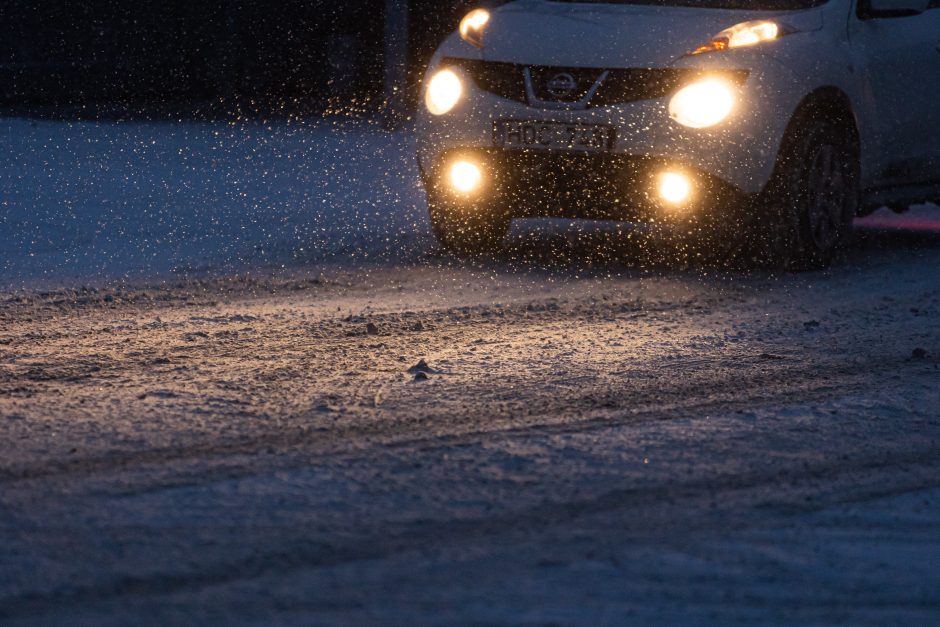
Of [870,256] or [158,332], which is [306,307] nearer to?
[158,332]

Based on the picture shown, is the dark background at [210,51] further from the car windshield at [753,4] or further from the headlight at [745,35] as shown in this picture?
the headlight at [745,35]

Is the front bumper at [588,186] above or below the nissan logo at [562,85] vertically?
below

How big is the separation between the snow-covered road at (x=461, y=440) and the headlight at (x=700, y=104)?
29.4 inches

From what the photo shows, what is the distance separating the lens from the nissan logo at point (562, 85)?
7.53 m

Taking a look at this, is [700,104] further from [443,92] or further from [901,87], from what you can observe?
[901,87]

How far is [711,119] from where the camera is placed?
7426 millimetres

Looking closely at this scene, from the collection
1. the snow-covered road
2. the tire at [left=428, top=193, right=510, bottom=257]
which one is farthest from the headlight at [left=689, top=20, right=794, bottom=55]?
the tire at [left=428, top=193, right=510, bottom=257]

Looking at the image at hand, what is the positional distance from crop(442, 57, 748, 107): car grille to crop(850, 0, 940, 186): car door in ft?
3.42

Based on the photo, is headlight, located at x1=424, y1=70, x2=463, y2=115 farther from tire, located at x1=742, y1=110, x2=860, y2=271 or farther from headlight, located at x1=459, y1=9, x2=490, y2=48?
tire, located at x1=742, y1=110, x2=860, y2=271

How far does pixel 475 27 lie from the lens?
8078 mm

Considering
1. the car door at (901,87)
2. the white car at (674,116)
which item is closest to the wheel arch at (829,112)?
the white car at (674,116)

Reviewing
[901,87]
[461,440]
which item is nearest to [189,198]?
[901,87]

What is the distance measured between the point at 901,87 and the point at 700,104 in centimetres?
150

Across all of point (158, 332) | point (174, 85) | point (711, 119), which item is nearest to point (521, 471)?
point (158, 332)
